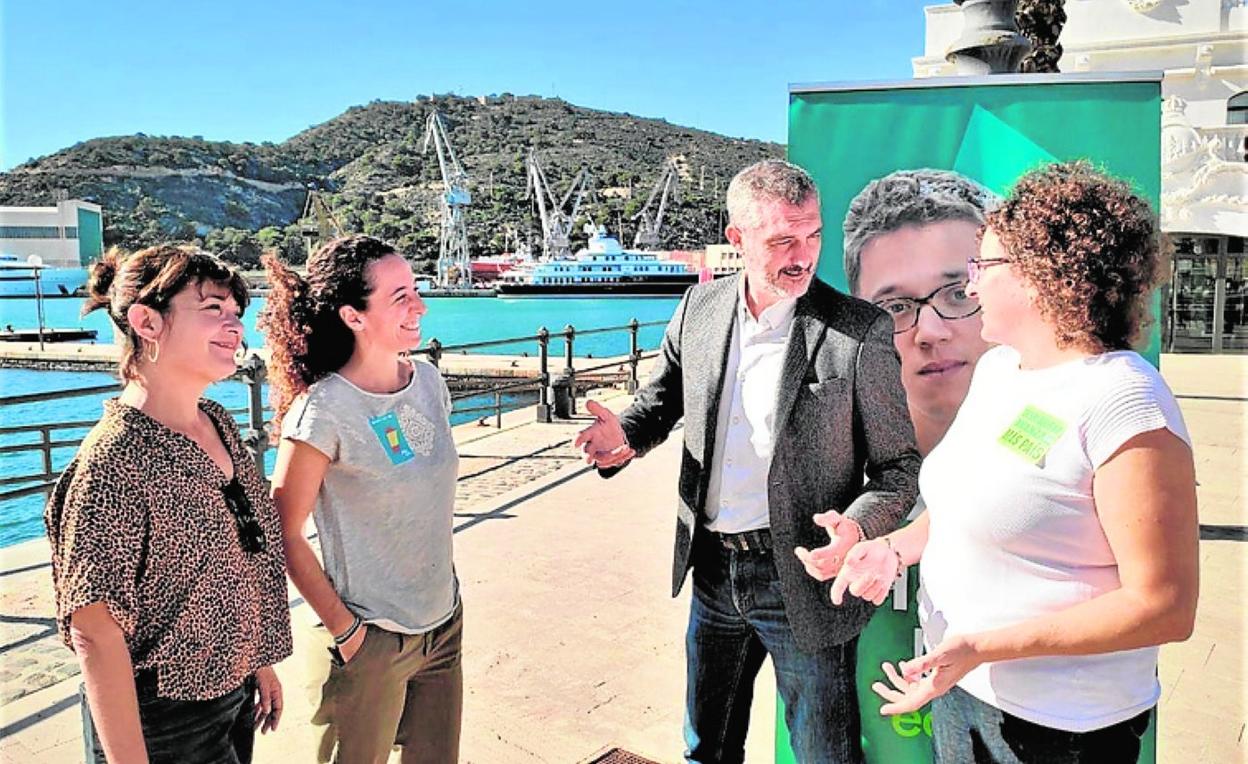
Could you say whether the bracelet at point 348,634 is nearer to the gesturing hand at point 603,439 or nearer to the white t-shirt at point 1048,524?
the gesturing hand at point 603,439

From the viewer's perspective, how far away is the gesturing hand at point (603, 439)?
94.2 inches

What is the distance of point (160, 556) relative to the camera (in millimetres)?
1666

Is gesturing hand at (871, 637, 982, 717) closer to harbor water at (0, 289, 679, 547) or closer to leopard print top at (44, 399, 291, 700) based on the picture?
leopard print top at (44, 399, 291, 700)

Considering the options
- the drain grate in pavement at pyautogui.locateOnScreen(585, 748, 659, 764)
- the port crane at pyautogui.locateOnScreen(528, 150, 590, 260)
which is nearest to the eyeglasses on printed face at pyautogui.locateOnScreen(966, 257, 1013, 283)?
the drain grate in pavement at pyautogui.locateOnScreen(585, 748, 659, 764)

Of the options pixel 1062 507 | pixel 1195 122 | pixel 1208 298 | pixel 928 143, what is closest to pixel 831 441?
pixel 1062 507

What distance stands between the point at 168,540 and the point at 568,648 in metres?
2.69

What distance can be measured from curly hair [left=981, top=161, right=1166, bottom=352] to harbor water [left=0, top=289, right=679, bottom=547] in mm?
1758

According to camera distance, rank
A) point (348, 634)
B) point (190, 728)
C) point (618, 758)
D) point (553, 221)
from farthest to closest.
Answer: point (553, 221) < point (618, 758) < point (348, 634) < point (190, 728)

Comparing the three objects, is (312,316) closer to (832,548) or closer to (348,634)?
(348,634)

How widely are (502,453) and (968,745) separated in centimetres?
749

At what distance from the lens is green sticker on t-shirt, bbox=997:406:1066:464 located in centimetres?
152

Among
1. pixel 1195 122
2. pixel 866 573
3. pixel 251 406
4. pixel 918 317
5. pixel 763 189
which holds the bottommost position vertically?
pixel 251 406

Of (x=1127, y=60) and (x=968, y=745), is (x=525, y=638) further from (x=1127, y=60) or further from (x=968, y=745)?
(x=1127, y=60)

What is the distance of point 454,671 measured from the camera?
234cm
